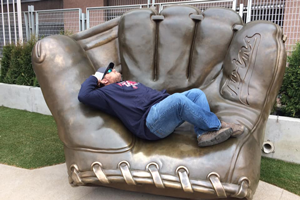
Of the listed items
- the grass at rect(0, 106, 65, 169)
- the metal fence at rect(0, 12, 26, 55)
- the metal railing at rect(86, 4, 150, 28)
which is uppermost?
the metal railing at rect(86, 4, 150, 28)

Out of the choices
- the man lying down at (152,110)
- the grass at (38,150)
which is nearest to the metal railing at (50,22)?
the grass at (38,150)

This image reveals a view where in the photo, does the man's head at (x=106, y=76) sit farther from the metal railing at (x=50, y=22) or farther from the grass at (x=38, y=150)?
the metal railing at (x=50, y=22)

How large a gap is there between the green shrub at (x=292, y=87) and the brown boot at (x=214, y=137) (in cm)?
186

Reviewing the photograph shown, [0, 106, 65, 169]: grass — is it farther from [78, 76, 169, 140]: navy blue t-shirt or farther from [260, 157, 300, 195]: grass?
[260, 157, 300, 195]: grass

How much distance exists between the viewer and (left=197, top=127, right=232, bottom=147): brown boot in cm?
183

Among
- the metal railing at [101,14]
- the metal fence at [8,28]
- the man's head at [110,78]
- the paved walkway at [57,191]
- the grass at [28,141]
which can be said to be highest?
the metal railing at [101,14]

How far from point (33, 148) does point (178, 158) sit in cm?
231

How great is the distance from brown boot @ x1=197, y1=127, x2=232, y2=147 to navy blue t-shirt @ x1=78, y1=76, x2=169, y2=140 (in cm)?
37

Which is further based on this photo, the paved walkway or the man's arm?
the paved walkway

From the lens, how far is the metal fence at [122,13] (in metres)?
3.88

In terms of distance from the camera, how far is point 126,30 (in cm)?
277

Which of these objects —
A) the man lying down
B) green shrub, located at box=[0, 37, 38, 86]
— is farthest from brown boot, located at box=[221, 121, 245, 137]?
green shrub, located at box=[0, 37, 38, 86]

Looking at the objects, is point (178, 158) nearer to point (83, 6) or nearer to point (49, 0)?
point (83, 6)

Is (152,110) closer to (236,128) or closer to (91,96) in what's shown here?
(91,96)
